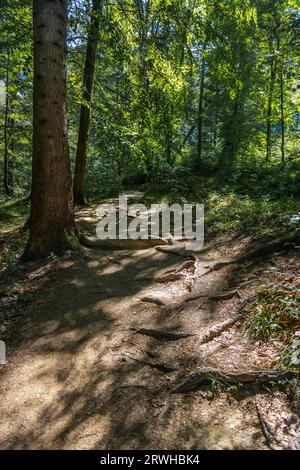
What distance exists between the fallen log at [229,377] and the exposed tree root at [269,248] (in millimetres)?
2556

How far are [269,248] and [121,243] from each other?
3.47 m

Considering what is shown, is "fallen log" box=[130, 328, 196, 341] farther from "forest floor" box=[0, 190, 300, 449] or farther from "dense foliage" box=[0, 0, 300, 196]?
"dense foliage" box=[0, 0, 300, 196]

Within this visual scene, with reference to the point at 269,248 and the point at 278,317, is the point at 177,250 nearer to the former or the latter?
the point at 269,248

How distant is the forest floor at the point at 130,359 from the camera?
263cm

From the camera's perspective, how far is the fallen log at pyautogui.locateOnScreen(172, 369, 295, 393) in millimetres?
2805

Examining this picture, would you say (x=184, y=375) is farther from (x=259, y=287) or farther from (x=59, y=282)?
(x=59, y=282)

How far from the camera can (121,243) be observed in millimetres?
7539

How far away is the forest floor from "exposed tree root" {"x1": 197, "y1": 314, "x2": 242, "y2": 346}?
7 centimetres

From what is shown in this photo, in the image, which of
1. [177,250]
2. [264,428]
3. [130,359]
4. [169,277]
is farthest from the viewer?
[177,250]

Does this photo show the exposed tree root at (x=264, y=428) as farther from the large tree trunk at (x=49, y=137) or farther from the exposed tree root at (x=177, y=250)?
the large tree trunk at (x=49, y=137)

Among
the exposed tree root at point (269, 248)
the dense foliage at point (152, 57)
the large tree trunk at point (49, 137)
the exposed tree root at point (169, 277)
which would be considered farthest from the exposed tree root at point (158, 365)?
the large tree trunk at point (49, 137)

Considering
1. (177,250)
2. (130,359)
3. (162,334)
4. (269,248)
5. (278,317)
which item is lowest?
(130,359)

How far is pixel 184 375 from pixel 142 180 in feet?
49.0

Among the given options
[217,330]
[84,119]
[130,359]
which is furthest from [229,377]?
[84,119]
